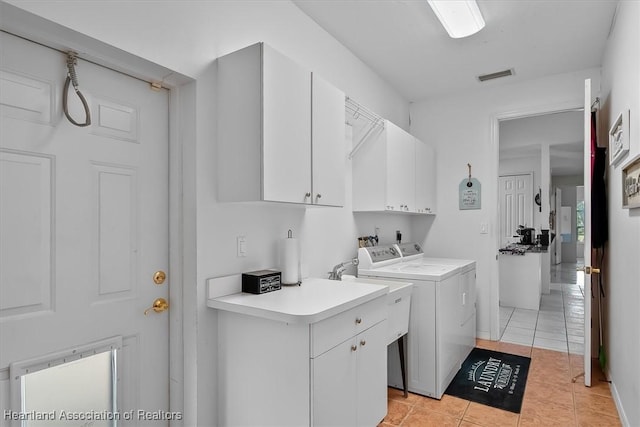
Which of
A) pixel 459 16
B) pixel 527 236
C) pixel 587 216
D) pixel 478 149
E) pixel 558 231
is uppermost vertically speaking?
pixel 459 16

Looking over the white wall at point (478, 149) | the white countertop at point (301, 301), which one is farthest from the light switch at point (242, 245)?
the white wall at point (478, 149)

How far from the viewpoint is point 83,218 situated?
4.99 feet

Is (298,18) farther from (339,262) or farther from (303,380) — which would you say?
(303,380)

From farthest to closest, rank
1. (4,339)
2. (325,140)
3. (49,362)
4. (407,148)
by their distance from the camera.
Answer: (407,148), (325,140), (49,362), (4,339)

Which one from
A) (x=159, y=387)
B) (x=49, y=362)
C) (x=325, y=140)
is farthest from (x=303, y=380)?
(x=325, y=140)

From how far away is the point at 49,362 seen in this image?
1.40 meters

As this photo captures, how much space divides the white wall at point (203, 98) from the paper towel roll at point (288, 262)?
0.32 feet

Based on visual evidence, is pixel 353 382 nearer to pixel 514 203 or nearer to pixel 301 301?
pixel 301 301

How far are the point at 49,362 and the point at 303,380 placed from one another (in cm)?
100

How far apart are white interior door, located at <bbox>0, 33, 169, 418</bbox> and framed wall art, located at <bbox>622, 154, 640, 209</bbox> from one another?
2308 millimetres

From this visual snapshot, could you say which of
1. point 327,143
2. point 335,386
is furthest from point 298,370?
point 327,143

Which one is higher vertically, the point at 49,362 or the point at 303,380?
the point at 49,362

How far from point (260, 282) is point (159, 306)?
51cm

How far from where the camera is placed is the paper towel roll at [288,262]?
87.7 inches
